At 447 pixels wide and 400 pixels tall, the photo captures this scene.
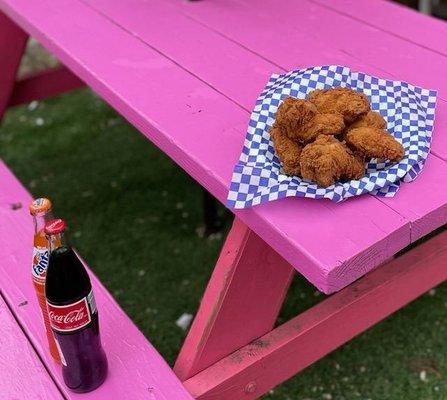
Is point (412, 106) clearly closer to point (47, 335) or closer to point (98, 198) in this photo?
point (47, 335)

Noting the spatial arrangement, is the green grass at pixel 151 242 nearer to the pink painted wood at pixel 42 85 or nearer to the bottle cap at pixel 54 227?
the pink painted wood at pixel 42 85

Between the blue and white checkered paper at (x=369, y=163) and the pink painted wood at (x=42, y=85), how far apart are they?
1.68 meters

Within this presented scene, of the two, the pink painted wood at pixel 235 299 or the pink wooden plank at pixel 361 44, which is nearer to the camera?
the pink painted wood at pixel 235 299

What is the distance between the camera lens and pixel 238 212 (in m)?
1.22

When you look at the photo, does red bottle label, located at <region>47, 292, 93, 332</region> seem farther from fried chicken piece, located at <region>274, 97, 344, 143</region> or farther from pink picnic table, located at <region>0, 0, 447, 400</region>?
fried chicken piece, located at <region>274, 97, 344, 143</region>

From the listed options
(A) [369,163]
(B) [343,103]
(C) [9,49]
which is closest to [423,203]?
(A) [369,163]

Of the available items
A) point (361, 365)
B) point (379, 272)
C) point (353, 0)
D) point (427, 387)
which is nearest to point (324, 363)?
point (361, 365)

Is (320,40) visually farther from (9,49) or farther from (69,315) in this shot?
(9,49)

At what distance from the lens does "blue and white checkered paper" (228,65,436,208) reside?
45.2 inches

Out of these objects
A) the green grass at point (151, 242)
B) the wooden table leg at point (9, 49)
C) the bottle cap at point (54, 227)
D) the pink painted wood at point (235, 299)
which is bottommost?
the green grass at point (151, 242)

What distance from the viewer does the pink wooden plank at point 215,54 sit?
3.76 feet

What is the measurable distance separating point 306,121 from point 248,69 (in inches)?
21.1

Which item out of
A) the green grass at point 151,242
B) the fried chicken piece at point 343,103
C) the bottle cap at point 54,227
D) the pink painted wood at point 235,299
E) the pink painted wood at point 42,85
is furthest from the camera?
the pink painted wood at point 42,85

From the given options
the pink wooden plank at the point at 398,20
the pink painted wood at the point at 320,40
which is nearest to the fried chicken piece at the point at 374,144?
the pink painted wood at the point at 320,40
